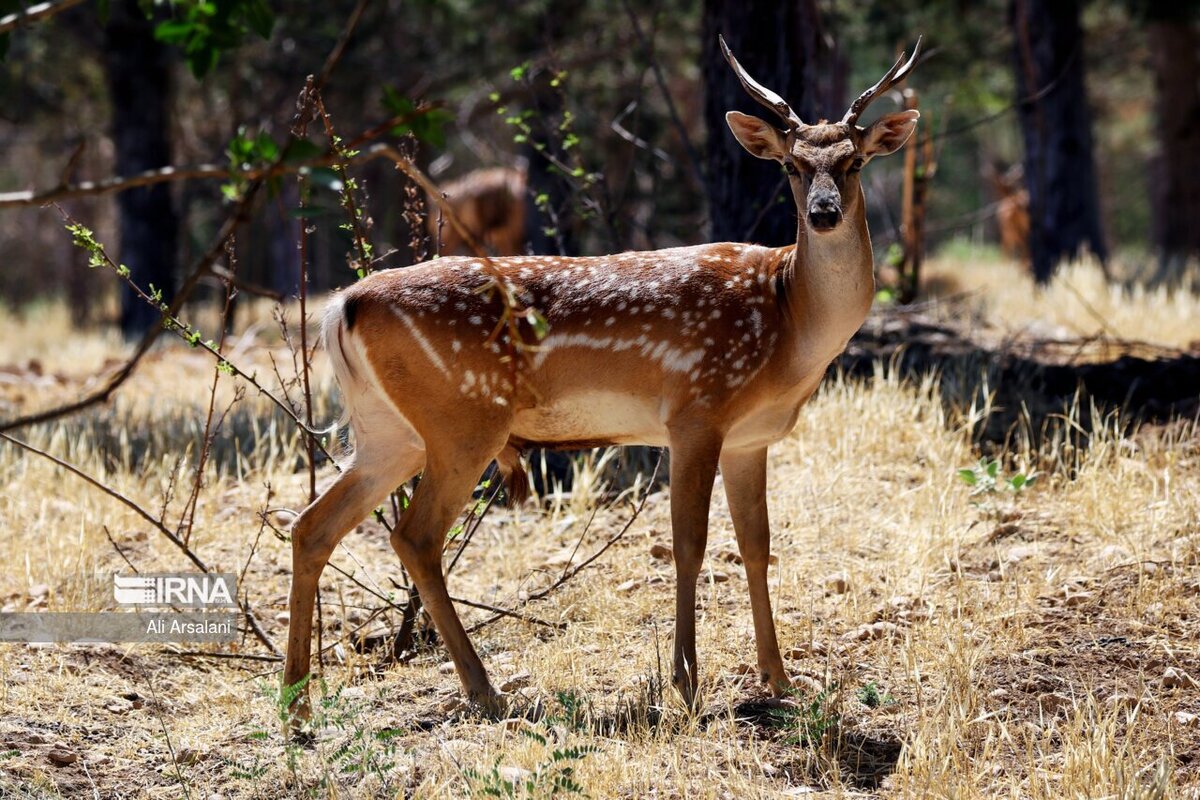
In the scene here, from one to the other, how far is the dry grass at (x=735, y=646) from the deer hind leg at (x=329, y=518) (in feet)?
0.89

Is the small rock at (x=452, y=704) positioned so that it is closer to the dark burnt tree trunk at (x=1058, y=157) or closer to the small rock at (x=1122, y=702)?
the small rock at (x=1122, y=702)

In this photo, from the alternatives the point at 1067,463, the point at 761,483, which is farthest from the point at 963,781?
the point at 1067,463

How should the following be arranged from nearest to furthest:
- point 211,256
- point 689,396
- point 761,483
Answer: point 211,256 < point 689,396 < point 761,483

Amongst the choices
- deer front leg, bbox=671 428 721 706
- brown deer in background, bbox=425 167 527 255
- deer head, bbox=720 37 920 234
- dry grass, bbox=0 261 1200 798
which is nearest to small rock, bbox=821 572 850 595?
dry grass, bbox=0 261 1200 798

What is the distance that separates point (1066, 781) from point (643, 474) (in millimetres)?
3742

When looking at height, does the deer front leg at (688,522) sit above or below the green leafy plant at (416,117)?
below

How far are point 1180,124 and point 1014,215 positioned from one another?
2.41 meters

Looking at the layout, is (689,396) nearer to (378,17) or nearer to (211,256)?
(211,256)

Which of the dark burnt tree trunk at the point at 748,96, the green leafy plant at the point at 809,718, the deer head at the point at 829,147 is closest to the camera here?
the green leafy plant at the point at 809,718

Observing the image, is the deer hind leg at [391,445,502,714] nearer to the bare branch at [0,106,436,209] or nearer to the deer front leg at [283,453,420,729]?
the deer front leg at [283,453,420,729]

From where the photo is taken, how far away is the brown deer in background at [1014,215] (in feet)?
56.5

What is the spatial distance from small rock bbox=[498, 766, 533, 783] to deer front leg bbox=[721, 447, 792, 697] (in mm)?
1293

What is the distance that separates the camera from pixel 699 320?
17.5ft

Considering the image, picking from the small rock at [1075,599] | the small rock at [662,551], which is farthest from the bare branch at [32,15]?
the small rock at [1075,599]
